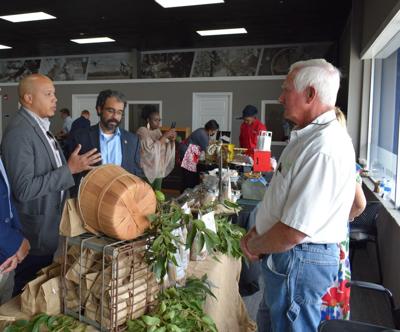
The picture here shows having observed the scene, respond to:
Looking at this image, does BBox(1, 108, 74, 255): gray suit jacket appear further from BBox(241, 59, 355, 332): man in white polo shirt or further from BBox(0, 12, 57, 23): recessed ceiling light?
BBox(0, 12, 57, 23): recessed ceiling light

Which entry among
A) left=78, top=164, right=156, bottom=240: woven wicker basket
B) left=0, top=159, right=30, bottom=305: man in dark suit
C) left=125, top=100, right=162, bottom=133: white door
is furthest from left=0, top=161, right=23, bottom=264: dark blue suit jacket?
left=125, top=100, right=162, bottom=133: white door

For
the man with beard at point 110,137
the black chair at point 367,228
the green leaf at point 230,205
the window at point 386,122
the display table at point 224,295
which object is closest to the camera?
the display table at point 224,295

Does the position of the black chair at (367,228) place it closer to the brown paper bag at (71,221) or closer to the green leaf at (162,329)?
the green leaf at (162,329)

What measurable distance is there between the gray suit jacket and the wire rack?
61 cm

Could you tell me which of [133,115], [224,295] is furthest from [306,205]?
[133,115]

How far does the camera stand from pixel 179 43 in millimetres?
8312

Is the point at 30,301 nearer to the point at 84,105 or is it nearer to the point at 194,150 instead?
the point at 194,150

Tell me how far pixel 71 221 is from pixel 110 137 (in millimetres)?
1434

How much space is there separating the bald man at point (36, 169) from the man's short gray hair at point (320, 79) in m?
0.93

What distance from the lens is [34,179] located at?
1669 millimetres

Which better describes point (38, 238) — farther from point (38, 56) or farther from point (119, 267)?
point (38, 56)

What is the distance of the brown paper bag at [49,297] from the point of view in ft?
3.70

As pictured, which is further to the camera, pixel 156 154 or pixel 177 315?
pixel 156 154

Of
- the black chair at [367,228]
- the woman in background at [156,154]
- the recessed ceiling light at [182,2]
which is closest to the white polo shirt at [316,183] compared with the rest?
the black chair at [367,228]
